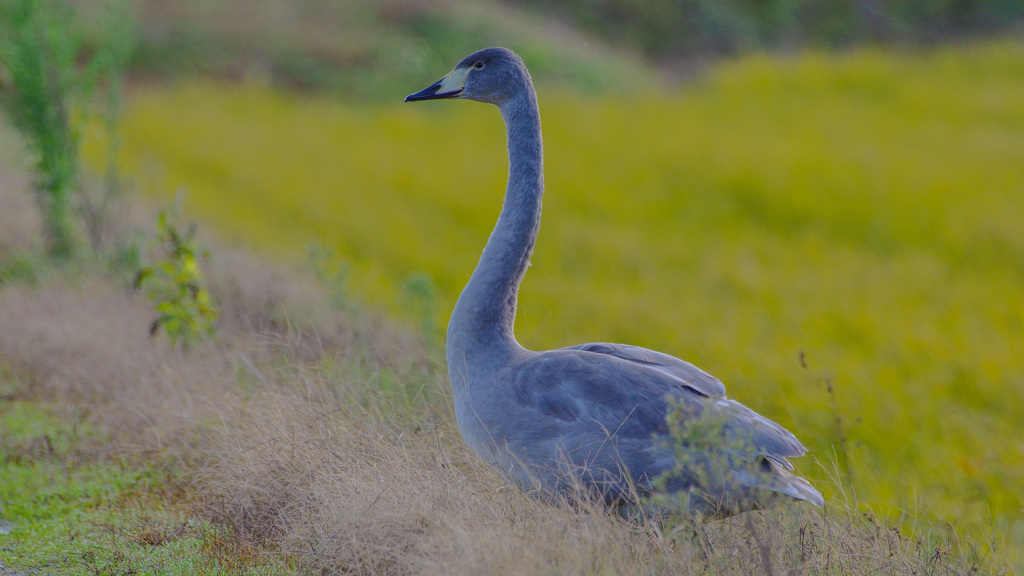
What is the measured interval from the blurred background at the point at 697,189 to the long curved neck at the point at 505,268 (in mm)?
1371

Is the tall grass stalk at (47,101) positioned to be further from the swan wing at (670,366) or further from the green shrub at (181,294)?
the swan wing at (670,366)

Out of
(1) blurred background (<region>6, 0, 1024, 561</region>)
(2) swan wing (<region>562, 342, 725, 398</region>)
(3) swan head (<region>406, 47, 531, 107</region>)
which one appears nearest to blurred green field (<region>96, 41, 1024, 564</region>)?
(1) blurred background (<region>6, 0, 1024, 561</region>)

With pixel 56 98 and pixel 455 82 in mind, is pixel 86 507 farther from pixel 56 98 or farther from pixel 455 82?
pixel 56 98

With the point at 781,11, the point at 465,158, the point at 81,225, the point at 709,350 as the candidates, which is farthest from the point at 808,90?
the point at 81,225

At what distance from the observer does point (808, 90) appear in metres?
15.3

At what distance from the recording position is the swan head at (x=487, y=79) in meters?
3.65

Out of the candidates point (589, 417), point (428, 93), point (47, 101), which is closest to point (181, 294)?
point (428, 93)

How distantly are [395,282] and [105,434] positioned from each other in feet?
15.8

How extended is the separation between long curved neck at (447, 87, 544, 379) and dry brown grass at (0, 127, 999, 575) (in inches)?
15.4

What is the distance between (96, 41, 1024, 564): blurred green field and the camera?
19.4 feet

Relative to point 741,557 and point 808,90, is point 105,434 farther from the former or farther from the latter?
point 808,90

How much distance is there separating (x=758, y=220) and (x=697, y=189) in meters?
1.03

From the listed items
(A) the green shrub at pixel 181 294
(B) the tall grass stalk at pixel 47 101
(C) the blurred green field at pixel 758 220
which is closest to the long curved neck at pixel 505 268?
(C) the blurred green field at pixel 758 220

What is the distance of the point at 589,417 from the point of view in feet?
9.98
